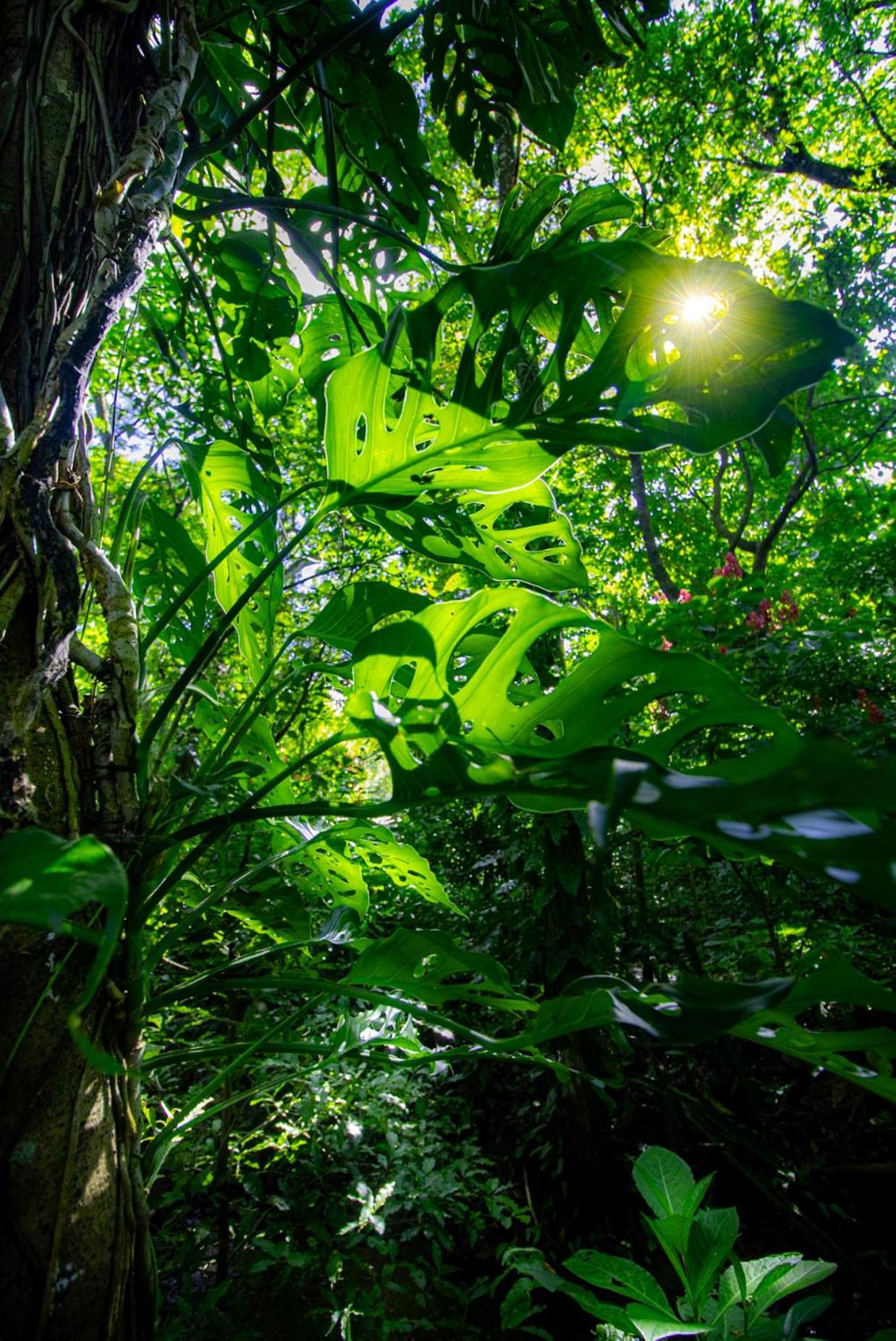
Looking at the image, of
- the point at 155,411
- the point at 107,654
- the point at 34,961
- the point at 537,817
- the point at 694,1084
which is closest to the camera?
the point at 34,961

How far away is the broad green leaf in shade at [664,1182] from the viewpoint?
0.79m

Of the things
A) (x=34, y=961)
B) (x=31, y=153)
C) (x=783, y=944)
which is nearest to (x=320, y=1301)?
(x=34, y=961)

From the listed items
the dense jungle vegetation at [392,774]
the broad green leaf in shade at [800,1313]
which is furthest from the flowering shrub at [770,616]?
the broad green leaf in shade at [800,1313]

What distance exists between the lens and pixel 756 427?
52 centimetres

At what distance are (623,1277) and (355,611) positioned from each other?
0.79 metres

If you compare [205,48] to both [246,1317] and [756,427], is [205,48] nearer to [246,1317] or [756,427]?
[756,427]

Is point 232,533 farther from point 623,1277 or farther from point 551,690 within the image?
point 623,1277

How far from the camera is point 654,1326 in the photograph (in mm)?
664

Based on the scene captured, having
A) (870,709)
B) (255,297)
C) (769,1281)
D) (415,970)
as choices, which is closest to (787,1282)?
(769,1281)

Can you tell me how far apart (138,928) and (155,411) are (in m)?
4.69

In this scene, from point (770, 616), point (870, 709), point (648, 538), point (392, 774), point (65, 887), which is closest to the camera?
point (65, 887)

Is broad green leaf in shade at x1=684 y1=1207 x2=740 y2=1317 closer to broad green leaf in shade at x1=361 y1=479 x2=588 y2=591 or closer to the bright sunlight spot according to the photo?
broad green leaf in shade at x1=361 y1=479 x2=588 y2=591

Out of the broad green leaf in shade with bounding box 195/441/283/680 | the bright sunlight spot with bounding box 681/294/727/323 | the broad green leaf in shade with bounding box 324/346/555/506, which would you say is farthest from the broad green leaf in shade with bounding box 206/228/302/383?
the bright sunlight spot with bounding box 681/294/727/323

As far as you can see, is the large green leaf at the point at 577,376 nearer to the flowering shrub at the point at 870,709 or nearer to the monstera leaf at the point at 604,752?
the monstera leaf at the point at 604,752
